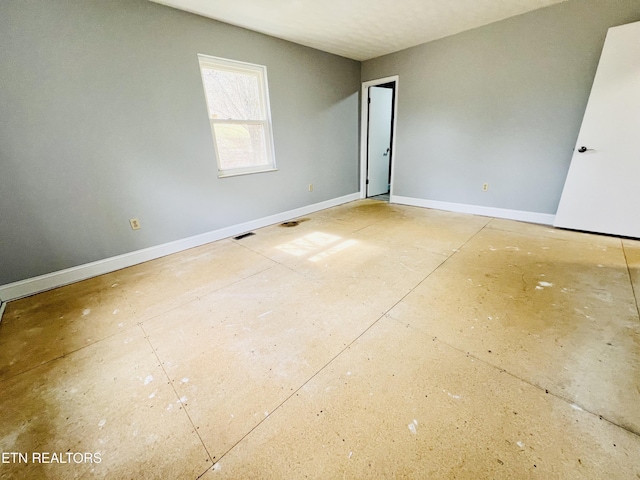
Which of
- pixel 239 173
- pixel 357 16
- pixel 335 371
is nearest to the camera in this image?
pixel 335 371

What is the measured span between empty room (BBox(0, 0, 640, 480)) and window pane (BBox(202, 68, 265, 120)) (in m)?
0.03

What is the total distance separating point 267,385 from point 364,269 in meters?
1.37

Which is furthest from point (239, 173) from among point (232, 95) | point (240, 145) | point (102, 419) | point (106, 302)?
point (102, 419)

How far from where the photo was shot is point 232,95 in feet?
10.3

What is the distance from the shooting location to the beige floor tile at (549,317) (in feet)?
4.05

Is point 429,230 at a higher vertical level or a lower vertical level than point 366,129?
lower

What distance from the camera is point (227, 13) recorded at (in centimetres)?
262

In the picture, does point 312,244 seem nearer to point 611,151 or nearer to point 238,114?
point 238,114

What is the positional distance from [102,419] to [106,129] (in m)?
2.39

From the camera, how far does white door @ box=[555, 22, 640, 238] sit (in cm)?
248

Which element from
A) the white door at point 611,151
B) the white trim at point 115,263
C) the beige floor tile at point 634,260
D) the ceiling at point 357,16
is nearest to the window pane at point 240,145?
the white trim at point 115,263

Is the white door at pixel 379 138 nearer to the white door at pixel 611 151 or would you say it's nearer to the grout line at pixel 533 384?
the white door at pixel 611 151

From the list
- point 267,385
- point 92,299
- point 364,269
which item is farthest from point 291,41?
point 267,385

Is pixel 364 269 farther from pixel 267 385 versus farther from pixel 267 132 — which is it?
pixel 267 132
